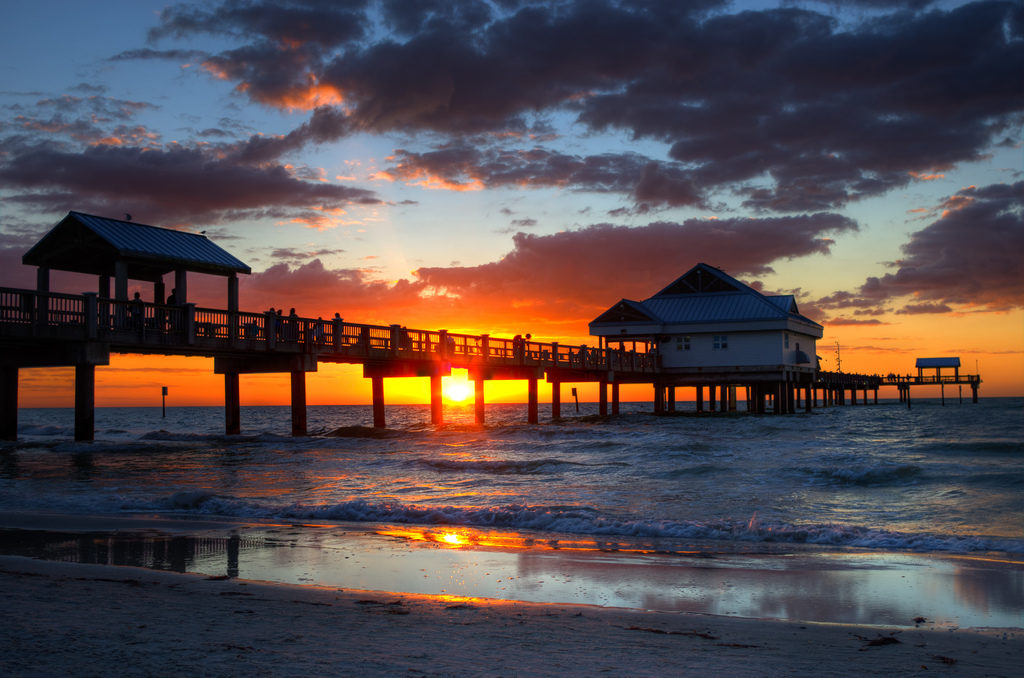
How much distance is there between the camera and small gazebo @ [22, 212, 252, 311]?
27.8m

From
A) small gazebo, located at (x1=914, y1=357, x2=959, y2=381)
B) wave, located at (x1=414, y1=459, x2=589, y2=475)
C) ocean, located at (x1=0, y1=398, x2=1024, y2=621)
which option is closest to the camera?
ocean, located at (x1=0, y1=398, x2=1024, y2=621)

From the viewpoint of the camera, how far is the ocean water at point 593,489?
1141 cm

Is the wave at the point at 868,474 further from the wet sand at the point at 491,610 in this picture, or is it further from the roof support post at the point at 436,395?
the roof support post at the point at 436,395

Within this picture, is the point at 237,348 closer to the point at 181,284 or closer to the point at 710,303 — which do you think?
the point at 181,284

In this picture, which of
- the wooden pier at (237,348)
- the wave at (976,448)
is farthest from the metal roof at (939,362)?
the wave at (976,448)

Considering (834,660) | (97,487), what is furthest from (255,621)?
(97,487)

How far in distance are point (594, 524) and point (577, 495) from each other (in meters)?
3.72

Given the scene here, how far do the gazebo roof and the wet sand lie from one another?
796 inches

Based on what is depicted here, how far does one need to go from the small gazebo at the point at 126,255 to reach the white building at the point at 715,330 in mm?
30158

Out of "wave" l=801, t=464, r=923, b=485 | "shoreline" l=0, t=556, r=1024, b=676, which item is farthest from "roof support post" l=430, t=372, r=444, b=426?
"shoreline" l=0, t=556, r=1024, b=676

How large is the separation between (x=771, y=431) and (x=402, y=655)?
36.5m

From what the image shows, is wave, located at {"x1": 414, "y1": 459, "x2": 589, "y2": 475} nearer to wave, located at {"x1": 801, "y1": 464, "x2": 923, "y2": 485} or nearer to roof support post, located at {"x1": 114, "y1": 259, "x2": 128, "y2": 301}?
wave, located at {"x1": 801, "y1": 464, "x2": 923, "y2": 485}

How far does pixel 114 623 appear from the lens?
5266mm

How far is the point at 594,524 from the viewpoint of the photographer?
11.8 meters
